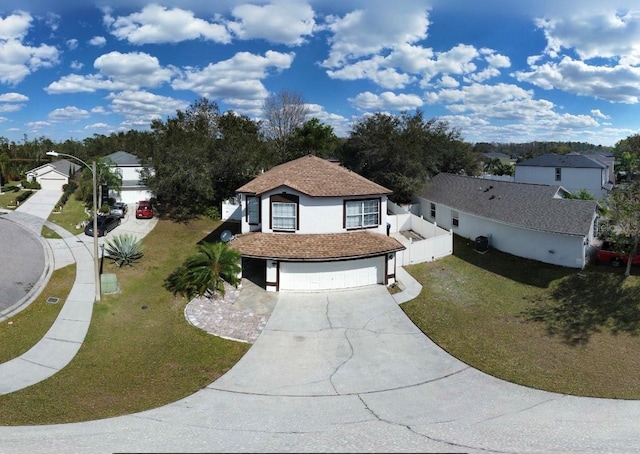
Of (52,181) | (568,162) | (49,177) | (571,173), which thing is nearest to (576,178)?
(571,173)

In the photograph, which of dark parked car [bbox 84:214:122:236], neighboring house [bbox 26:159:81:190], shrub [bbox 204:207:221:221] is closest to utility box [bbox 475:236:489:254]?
shrub [bbox 204:207:221:221]

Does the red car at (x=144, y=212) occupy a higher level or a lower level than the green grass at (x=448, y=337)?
higher

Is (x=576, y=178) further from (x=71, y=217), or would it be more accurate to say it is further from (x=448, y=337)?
(x=71, y=217)

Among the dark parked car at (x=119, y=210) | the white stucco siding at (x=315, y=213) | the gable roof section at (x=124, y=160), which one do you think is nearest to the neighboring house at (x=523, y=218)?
the white stucco siding at (x=315, y=213)

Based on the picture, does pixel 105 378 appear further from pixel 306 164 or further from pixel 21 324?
pixel 306 164

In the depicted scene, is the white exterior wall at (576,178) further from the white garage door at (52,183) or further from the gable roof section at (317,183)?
the white garage door at (52,183)

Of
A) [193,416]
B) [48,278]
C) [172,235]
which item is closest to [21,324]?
[48,278]

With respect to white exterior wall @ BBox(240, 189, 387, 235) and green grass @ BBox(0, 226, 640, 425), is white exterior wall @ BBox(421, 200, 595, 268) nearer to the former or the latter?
green grass @ BBox(0, 226, 640, 425)
